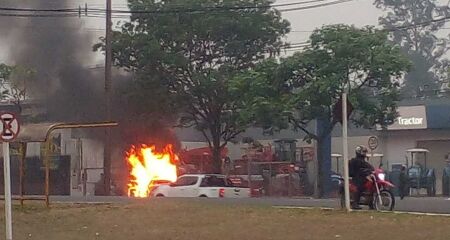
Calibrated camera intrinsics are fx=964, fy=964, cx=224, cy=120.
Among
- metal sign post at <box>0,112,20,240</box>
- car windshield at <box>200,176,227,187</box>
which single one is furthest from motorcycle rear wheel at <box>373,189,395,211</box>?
car windshield at <box>200,176,227,187</box>

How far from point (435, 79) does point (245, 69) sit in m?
45.3

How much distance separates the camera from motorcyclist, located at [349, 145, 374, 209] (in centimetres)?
1941

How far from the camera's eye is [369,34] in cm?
3888

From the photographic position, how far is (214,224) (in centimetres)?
1770

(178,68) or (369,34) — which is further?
(178,68)

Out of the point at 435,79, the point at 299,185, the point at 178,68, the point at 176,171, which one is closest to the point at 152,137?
the point at 176,171

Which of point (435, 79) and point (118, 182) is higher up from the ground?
point (435, 79)

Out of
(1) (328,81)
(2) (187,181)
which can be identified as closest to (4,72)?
(2) (187,181)

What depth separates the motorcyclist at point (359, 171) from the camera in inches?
764

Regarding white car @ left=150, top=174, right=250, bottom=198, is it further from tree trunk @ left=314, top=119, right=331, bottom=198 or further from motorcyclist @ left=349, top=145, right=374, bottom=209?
motorcyclist @ left=349, top=145, right=374, bottom=209

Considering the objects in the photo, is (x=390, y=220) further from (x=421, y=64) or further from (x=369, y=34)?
(x=421, y=64)

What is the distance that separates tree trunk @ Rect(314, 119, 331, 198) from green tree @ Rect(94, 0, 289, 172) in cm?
433

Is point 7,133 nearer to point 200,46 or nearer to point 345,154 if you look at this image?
point 345,154

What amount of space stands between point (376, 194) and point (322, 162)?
22.6 m
